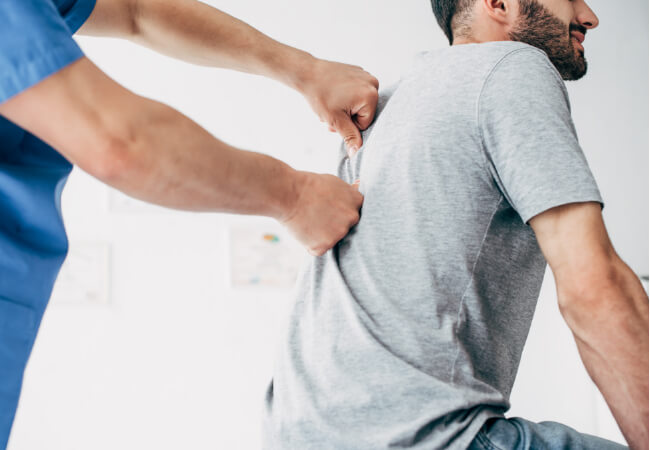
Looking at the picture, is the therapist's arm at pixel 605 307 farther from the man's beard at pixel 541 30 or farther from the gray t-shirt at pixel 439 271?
the man's beard at pixel 541 30

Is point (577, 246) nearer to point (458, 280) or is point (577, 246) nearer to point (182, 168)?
point (458, 280)

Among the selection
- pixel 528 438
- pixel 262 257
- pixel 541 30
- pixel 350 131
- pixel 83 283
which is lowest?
pixel 83 283

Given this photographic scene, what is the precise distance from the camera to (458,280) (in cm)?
70

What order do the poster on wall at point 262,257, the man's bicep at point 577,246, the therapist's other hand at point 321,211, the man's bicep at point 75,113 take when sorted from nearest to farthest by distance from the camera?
the man's bicep at point 75,113
the man's bicep at point 577,246
the therapist's other hand at point 321,211
the poster on wall at point 262,257

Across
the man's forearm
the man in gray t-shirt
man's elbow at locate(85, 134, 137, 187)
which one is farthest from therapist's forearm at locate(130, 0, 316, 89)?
the man's forearm

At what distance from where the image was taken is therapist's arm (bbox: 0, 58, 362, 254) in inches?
20.6

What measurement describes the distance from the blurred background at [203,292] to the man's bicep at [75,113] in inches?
78.8

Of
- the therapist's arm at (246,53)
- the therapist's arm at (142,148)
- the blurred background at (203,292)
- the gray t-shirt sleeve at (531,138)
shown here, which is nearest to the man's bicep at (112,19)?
the therapist's arm at (246,53)

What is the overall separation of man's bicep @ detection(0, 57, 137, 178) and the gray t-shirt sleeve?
46cm

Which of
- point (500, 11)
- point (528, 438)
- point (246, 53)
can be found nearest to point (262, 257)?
point (246, 53)

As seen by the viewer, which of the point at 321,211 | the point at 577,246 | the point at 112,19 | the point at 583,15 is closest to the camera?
the point at 577,246

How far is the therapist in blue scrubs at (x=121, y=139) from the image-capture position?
1.72ft

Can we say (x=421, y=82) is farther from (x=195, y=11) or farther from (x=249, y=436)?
(x=249, y=436)

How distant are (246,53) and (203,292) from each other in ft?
5.47
